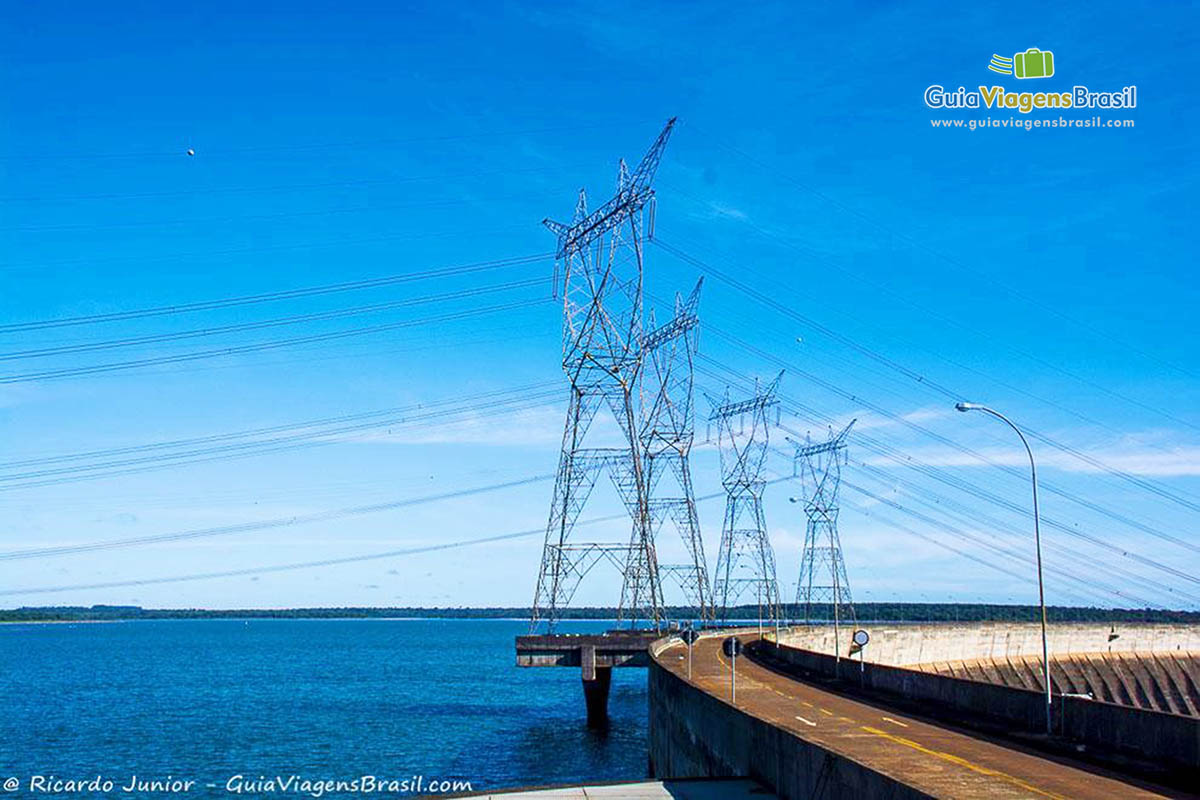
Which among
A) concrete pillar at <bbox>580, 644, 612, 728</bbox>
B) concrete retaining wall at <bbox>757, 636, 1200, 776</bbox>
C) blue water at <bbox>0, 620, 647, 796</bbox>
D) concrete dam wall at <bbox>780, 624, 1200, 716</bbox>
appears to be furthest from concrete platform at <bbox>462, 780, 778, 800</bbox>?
concrete dam wall at <bbox>780, 624, 1200, 716</bbox>

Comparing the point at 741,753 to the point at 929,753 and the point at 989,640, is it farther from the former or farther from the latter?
the point at 989,640

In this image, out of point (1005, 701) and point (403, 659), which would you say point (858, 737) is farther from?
point (403, 659)

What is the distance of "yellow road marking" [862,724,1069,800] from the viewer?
18.8 meters

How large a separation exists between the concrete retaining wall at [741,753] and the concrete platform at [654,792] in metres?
0.53

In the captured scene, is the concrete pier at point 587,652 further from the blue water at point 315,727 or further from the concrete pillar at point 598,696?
the blue water at point 315,727

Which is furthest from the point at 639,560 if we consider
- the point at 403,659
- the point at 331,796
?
the point at 403,659

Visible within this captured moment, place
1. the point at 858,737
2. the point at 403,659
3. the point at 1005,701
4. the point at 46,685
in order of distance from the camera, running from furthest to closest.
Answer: the point at 403,659 < the point at 46,685 < the point at 1005,701 < the point at 858,737

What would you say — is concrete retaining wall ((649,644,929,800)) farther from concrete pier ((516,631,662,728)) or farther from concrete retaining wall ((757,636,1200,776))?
concrete pier ((516,631,662,728))

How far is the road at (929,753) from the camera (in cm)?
1889

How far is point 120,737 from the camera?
62.5 m

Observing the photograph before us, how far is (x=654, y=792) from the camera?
2316 centimetres

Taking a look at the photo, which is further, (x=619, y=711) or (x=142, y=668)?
(x=142, y=668)

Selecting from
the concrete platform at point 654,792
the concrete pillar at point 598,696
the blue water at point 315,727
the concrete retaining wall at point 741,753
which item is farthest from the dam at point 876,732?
the blue water at point 315,727

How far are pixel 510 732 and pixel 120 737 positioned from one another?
23527 millimetres
